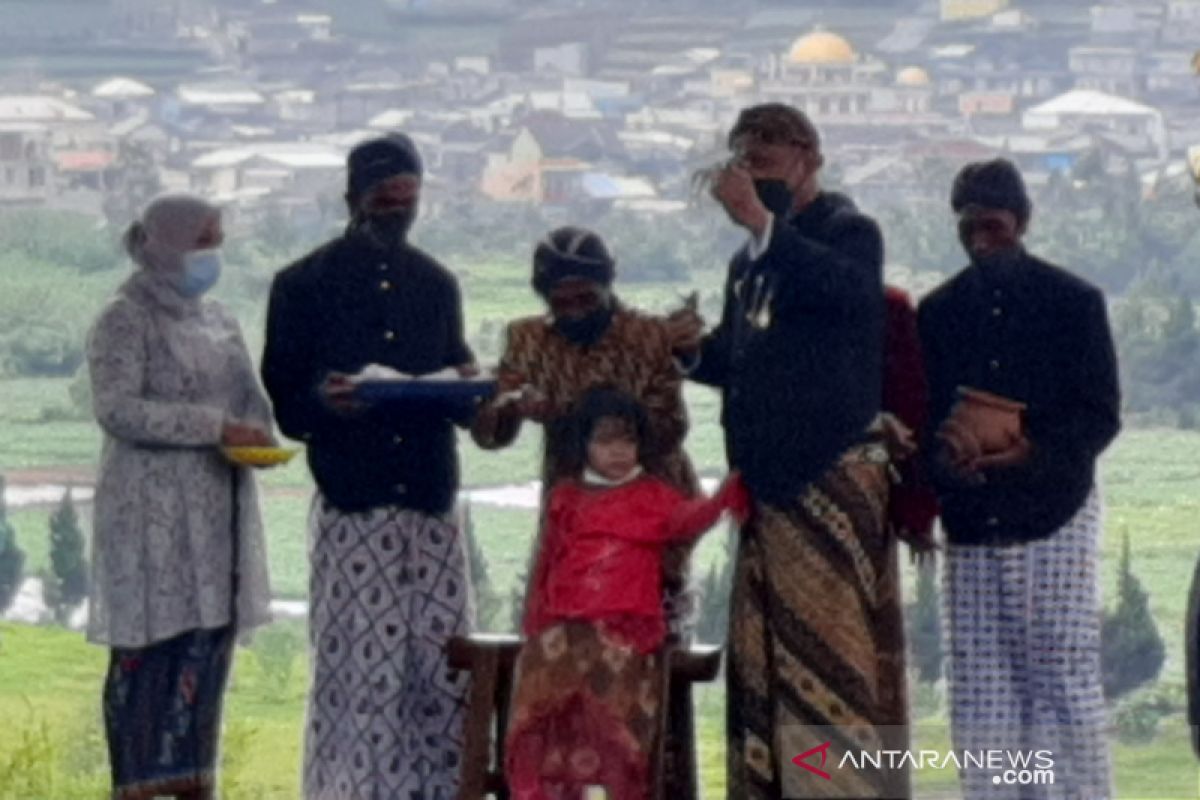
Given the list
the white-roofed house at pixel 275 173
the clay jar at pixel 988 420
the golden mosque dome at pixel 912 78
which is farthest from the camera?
the golden mosque dome at pixel 912 78

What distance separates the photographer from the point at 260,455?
7703 mm

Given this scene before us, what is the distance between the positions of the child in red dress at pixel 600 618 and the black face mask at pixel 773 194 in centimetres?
52

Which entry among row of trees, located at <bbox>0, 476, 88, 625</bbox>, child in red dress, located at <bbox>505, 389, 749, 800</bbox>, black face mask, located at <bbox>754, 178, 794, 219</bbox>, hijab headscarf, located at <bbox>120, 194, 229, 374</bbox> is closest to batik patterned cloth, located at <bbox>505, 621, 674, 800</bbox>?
child in red dress, located at <bbox>505, 389, 749, 800</bbox>

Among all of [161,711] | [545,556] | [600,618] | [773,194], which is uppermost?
[773,194]

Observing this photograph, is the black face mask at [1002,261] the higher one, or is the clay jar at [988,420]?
the black face mask at [1002,261]

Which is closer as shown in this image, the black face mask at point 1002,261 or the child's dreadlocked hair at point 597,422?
the child's dreadlocked hair at point 597,422

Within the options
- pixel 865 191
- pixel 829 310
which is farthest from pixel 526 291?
pixel 829 310

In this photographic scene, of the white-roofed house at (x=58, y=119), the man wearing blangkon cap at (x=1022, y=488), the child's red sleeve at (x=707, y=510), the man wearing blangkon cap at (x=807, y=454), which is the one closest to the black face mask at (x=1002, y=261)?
the man wearing blangkon cap at (x=1022, y=488)

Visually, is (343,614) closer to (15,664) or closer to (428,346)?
(428,346)

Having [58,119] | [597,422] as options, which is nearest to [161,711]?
[597,422]

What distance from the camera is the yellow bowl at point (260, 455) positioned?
7656mm

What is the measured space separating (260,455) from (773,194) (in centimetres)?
143

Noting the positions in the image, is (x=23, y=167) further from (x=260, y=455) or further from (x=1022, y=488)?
(x=1022, y=488)

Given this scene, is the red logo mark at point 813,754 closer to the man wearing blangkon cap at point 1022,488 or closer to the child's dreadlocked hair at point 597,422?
the man wearing blangkon cap at point 1022,488
